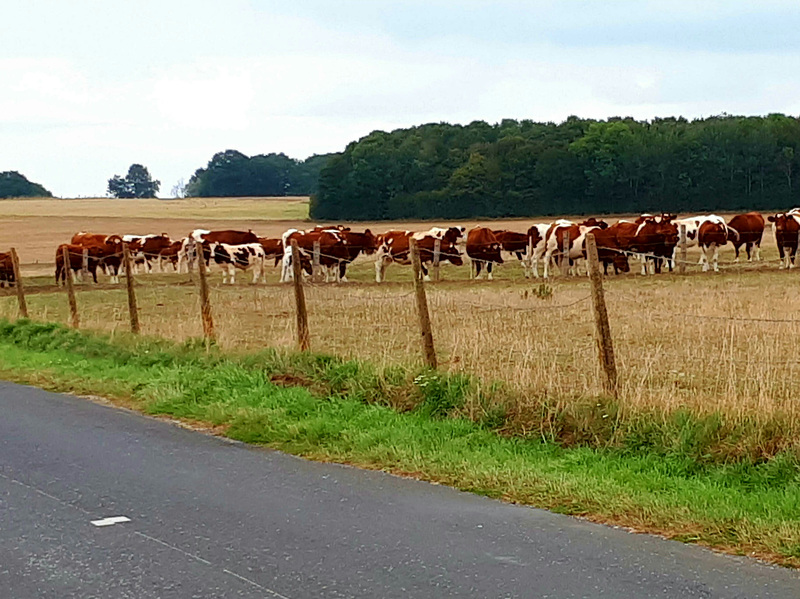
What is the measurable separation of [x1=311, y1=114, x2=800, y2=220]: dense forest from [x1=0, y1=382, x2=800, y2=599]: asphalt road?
8241 centimetres

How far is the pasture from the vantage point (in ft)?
36.9

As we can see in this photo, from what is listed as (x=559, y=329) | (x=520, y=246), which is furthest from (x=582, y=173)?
(x=559, y=329)

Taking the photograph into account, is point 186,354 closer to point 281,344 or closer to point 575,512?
point 281,344

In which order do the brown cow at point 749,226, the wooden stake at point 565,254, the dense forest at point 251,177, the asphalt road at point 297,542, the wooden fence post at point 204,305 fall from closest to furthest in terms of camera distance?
the asphalt road at point 297,542, the wooden fence post at point 204,305, the wooden stake at point 565,254, the brown cow at point 749,226, the dense forest at point 251,177

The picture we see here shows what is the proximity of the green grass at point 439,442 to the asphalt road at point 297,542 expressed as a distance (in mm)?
344

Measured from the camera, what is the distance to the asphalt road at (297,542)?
686 centimetres

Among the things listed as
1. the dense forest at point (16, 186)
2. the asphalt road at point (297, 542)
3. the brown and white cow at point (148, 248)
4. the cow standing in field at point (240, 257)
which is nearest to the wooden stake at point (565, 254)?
the cow standing in field at point (240, 257)

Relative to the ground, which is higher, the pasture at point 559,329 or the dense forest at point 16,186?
the dense forest at point 16,186

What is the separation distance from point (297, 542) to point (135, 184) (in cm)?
18520

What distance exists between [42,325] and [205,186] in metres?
130

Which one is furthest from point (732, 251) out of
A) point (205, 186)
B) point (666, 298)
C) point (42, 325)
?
point (205, 186)

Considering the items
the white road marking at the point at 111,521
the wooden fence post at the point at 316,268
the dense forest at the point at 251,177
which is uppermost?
the dense forest at the point at 251,177

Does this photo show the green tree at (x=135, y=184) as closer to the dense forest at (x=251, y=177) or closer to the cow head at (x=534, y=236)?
the dense forest at (x=251, y=177)

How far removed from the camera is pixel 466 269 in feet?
137
